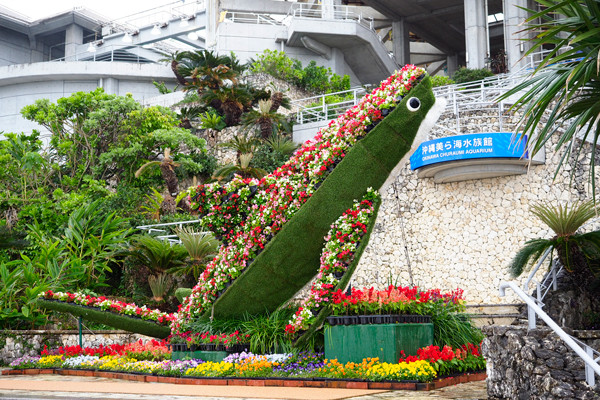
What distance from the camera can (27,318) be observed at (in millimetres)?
16562

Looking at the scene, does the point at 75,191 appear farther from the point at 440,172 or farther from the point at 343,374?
the point at 343,374

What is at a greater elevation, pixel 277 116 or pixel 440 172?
pixel 277 116

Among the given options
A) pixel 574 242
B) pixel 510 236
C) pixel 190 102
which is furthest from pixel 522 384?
pixel 190 102

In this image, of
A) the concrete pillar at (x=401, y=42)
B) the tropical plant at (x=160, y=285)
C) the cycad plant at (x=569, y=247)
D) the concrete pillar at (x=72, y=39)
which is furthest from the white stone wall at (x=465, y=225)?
the concrete pillar at (x=72, y=39)

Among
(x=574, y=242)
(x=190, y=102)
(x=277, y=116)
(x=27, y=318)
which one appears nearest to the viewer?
(x=574, y=242)

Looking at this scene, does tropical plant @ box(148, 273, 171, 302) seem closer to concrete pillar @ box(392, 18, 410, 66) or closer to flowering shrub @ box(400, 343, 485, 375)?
flowering shrub @ box(400, 343, 485, 375)

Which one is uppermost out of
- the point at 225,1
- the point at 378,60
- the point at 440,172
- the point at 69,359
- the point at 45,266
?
the point at 225,1

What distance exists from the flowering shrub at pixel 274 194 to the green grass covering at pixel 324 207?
0.19 m

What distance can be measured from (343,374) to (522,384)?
288cm

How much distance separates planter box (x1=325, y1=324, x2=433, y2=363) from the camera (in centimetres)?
886

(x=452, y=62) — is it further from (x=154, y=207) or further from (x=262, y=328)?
(x=262, y=328)

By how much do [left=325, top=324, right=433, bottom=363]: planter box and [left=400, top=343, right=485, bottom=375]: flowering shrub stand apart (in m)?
0.17

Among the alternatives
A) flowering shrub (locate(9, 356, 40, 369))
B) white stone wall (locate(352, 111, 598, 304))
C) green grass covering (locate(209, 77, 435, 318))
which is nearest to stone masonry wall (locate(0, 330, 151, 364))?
flowering shrub (locate(9, 356, 40, 369))

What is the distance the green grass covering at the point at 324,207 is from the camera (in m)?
9.98
